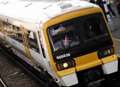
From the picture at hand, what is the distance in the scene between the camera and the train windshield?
11398 mm

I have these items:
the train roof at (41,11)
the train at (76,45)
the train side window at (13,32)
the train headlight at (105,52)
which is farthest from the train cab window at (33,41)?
the train headlight at (105,52)

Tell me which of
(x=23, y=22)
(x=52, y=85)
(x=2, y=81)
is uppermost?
(x=23, y=22)

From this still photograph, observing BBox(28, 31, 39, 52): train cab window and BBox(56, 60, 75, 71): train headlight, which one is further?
BBox(28, 31, 39, 52): train cab window

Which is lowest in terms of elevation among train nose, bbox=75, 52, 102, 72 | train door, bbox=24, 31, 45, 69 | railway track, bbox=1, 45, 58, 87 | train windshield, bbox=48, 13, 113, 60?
railway track, bbox=1, 45, 58, 87

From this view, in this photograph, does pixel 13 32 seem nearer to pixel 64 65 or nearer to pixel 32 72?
pixel 32 72

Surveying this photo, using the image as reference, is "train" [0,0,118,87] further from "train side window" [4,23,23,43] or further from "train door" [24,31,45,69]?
"train side window" [4,23,23,43]

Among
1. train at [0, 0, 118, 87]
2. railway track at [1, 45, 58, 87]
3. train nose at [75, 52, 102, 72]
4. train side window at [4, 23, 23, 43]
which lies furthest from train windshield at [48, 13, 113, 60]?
train side window at [4, 23, 23, 43]

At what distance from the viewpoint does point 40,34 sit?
38.8 ft

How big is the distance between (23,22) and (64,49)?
3.53 meters

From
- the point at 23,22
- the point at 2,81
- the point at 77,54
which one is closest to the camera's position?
the point at 77,54

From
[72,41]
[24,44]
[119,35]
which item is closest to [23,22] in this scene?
[24,44]

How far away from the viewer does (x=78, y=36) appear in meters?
11.6

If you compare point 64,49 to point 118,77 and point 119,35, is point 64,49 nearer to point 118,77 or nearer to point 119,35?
point 118,77

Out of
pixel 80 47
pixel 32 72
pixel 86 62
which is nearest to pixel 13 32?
pixel 32 72
